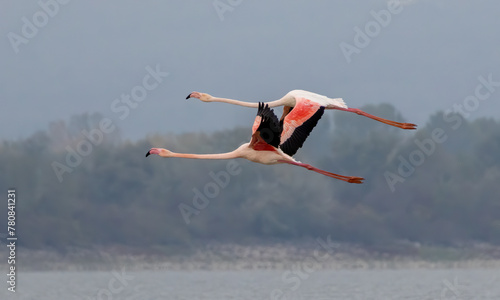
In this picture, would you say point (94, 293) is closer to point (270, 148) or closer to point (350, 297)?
point (350, 297)

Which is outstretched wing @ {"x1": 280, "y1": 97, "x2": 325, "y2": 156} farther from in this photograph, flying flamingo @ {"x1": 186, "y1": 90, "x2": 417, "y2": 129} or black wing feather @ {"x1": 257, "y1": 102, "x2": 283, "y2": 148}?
black wing feather @ {"x1": 257, "y1": 102, "x2": 283, "y2": 148}

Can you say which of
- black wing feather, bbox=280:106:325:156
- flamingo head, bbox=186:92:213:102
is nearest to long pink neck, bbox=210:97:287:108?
flamingo head, bbox=186:92:213:102

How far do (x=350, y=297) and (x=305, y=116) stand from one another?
2798 inches

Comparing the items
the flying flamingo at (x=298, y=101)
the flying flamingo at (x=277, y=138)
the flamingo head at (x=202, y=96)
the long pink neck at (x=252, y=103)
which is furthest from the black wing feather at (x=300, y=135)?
the flamingo head at (x=202, y=96)

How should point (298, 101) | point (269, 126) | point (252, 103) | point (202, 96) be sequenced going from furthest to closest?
point (252, 103) → point (298, 101) → point (202, 96) → point (269, 126)

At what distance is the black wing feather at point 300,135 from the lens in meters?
21.3

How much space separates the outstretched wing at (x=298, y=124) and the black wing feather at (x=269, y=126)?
2249 millimetres

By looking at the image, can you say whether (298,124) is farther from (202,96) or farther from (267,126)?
(267,126)

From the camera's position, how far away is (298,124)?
70.9ft

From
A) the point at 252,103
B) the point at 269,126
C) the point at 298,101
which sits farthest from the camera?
the point at 252,103

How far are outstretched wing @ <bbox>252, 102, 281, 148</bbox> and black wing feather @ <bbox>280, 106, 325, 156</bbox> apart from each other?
2.04m

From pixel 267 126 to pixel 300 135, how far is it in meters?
3.50

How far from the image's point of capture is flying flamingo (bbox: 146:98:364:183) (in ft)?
59.8

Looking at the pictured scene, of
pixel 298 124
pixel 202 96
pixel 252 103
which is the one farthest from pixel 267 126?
pixel 252 103
